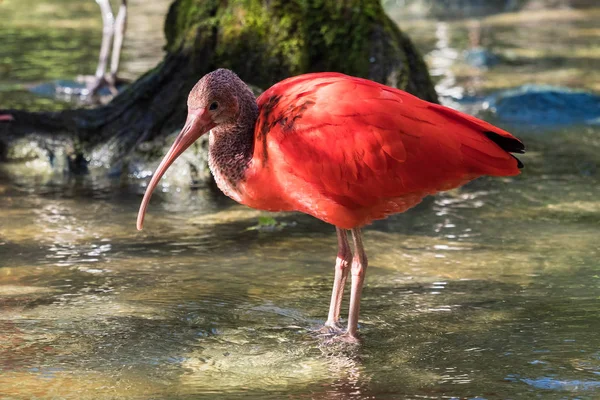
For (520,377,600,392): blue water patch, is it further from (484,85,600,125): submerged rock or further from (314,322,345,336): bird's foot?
(484,85,600,125): submerged rock

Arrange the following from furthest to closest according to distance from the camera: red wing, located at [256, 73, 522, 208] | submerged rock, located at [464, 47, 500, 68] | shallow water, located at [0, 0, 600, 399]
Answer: submerged rock, located at [464, 47, 500, 68]
red wing, located at [256, 73, 522, 208]
shallow water, located at [0, 0, 600, 399]

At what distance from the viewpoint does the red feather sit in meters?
4.75

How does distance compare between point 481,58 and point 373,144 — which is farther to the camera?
point 481,58

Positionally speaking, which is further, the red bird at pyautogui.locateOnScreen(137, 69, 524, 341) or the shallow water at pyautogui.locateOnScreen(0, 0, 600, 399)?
the red bird at pyautogui.locateOnScreen(137, 69, 524, 341)

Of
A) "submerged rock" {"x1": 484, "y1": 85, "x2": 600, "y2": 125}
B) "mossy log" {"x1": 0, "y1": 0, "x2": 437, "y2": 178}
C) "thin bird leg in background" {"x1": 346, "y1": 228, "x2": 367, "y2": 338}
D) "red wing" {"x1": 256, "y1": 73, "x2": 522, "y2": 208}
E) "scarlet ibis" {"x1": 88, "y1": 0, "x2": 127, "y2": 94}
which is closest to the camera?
"red wing" {"x1": 256, "y1": 73, "x2": 522, "y2": 208}

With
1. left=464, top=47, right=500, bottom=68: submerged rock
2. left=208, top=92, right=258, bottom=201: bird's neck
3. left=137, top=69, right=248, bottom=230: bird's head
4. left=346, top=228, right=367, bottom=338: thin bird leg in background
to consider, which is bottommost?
left=346, top=228, right=367, bottom=338: thin bird leg in background

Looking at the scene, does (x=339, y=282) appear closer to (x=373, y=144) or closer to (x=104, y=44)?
(x=373, y=144)

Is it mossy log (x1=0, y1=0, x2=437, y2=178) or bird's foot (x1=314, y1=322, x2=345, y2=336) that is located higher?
mossy log (x1=0, y1=0, x2=437, y2=178)

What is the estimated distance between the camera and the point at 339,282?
5234mm

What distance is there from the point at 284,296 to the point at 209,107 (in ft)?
3.99

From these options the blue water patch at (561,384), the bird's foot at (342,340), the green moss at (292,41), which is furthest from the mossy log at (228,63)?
the blue water patch at (561,384)

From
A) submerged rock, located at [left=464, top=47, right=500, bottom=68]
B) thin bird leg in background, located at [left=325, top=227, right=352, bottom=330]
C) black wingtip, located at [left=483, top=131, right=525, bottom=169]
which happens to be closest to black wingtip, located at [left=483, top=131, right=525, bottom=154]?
black wingtip, located at [left=483, top=131, right=525, bottom=169]

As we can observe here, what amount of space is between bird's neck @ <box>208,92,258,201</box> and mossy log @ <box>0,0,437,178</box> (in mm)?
3512

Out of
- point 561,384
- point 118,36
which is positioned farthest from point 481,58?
point 561,384
